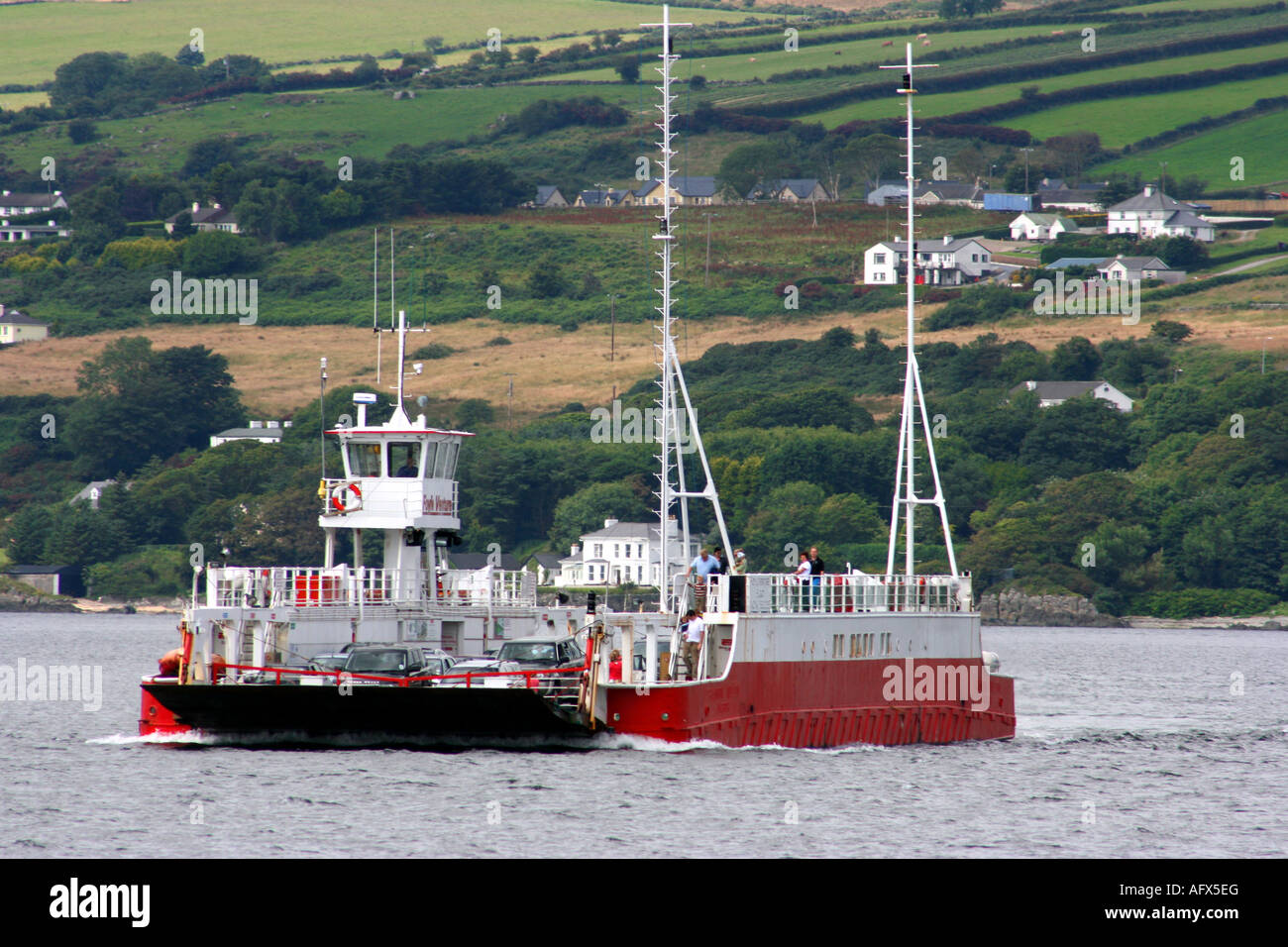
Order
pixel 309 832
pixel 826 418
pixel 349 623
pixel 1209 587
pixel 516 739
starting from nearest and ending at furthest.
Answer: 1. pixel 309 832
2. pixel 516 739
3. pixel 349 623
4. pixel 1209 587
5. pixel 826 418

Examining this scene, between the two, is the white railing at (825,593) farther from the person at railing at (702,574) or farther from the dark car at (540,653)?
the dark car at (540,653)

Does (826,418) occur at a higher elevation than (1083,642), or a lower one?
higher

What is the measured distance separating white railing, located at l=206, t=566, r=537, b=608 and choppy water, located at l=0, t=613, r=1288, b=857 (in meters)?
4.15

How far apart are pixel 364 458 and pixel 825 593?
13.5 metres

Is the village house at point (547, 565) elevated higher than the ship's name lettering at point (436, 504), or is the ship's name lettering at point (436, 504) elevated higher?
the ship's name lettering at point (436, 504)

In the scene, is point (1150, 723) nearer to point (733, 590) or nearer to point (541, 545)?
point (733, 590)

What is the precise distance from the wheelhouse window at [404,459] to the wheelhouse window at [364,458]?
0.45 meters

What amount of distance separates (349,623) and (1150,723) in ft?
107

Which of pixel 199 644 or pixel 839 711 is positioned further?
pixel 839 711

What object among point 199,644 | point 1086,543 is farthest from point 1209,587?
point 199,644

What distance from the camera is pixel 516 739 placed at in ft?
163

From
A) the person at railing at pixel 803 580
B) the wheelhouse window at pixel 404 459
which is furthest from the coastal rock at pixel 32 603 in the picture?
the person at railing at pixel 803 580

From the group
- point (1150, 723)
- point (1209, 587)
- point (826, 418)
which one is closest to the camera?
point (1150, 723)

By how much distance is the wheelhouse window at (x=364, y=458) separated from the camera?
189ft
